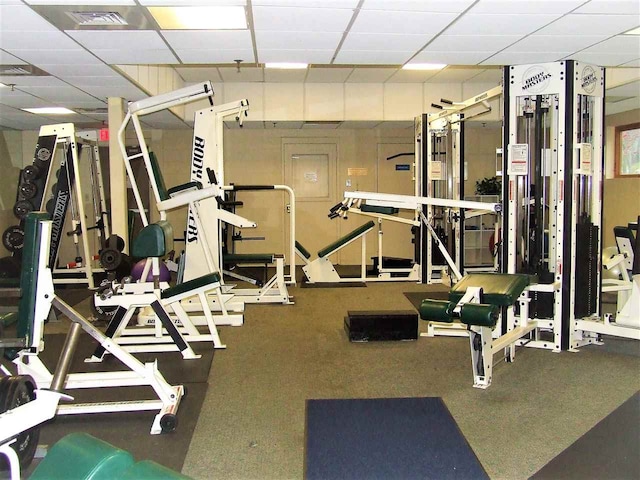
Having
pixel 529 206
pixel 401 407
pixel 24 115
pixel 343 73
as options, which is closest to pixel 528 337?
pixel 529 206

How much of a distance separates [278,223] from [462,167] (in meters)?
3.29

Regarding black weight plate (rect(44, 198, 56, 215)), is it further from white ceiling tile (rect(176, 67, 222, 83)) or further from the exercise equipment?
the exercise equipment

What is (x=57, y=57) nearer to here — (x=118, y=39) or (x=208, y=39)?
(x=118, y=39)

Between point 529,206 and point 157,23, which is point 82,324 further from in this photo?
point 529,206

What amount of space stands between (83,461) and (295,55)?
3.92 metres

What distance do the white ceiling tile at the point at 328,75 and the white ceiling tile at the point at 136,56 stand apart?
2552 mm

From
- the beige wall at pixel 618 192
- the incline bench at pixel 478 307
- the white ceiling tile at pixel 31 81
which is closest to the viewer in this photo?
the incline bench at pixel 478 307

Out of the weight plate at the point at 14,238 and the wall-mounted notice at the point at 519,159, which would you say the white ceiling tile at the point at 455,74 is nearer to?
the wall-mounted notice at the point at 519,159

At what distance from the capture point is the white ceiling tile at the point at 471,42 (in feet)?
13.0

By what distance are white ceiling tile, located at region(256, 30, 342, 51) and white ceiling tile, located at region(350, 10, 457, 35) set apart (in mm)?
252

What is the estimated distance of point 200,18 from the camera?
138 inches

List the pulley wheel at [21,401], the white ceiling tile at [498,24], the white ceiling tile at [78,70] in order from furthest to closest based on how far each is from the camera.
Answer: the white ceiling tile at [78,70] < the white ceiling tile at [498,24] < the pulley wheel at [21,401]

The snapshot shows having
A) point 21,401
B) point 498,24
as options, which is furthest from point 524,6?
point 21,401

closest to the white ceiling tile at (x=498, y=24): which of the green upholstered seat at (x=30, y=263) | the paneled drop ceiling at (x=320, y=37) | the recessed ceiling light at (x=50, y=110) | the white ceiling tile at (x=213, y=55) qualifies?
the paneled drop ceiling at (x=320, y=37)
